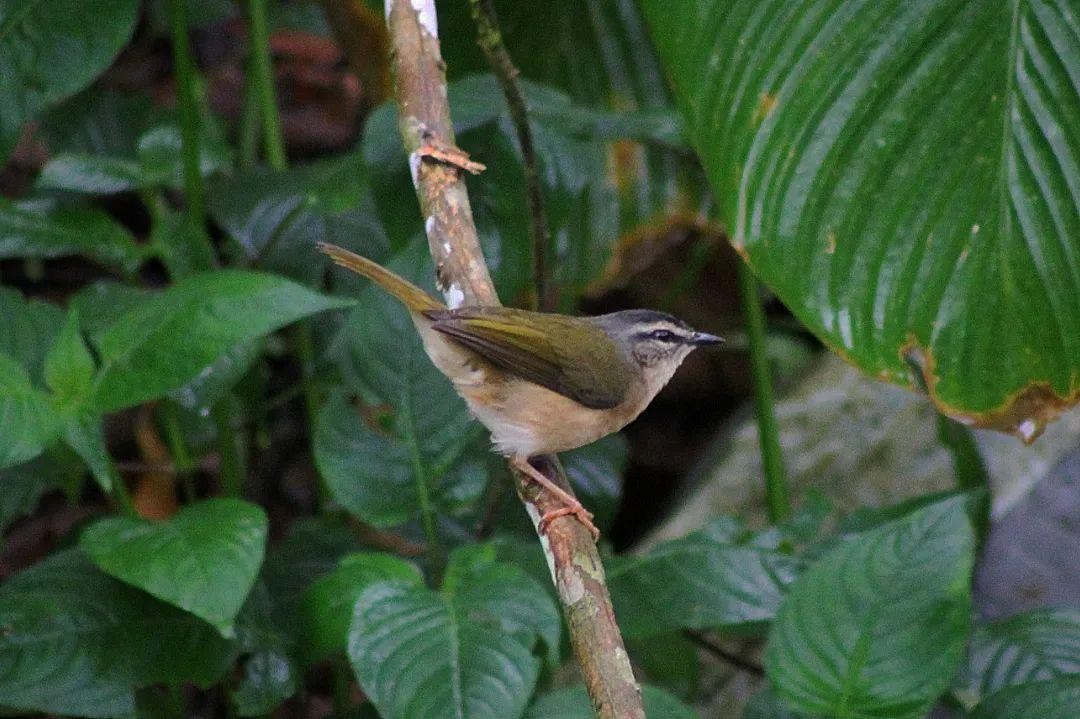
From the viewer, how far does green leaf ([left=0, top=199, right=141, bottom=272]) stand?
10.8ft

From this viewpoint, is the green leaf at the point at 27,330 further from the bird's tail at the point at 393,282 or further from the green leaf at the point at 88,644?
the bird's tail at the point at 393,282

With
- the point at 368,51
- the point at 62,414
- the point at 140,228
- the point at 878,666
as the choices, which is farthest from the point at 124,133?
the point at 878,666

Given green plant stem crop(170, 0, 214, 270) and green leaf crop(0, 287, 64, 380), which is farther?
green plant stem crop(170, 0, 214, 270)

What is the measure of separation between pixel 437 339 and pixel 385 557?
518mm

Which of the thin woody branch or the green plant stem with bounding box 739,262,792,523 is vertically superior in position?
the thin woody branch

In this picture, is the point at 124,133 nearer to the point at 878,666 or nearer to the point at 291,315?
the point at 291,315

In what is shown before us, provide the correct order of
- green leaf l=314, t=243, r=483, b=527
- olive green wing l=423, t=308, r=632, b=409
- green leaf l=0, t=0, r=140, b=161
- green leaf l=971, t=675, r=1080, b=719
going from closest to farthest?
green leaf l=971, t=675, r=1080, b=719 → olive green wing l=423, t=308, r=632, b=409 → green leaf l=314, t=243, r=483, b=527 → green leaf l=0, t=0, r=140, b=161

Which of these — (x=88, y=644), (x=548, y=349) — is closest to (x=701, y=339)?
(x=548, y=349)

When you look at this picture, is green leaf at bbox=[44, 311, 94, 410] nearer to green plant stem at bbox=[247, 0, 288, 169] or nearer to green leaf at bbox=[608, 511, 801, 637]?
green leaf at bbox=[608, 511, 801, 637]

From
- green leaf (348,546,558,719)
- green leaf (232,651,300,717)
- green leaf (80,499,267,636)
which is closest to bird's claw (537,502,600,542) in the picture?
green leaf (348,546,558,719)

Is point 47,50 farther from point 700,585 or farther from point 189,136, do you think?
point 700,585

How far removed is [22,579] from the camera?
2.85 m

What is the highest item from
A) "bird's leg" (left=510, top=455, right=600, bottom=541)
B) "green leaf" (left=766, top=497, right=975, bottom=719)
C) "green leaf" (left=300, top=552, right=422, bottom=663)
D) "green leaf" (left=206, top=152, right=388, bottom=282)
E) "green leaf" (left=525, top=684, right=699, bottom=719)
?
"green leaf" (left=206, top=152, right=388, bottom=282)

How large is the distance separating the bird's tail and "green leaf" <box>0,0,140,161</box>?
1011 mm
